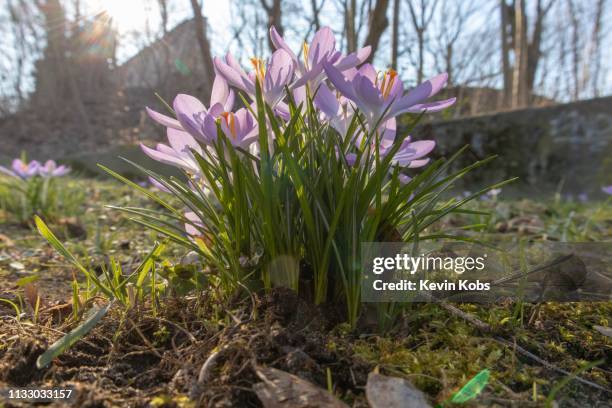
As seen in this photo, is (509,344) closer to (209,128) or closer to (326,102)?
(326,102)

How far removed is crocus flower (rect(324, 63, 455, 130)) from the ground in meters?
0.37

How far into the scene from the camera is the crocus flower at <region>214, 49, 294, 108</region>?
2.85 feet

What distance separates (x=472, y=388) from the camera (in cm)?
69

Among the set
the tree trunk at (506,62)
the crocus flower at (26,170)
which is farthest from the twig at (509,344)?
the tree trunk at (506,62)

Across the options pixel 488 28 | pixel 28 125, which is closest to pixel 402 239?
pixel 488 28

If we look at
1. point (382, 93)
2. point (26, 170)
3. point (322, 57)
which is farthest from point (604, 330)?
point (26, 170)

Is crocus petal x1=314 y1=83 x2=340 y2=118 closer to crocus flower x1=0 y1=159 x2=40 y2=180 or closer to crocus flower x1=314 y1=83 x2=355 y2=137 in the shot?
crocus flower x1=314 y1=83 x2=355 y2=137

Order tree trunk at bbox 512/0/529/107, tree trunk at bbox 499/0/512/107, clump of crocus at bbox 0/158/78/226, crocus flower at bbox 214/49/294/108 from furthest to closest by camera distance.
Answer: tree trunk at bbox 499/0/512/107 < tree trunk at bbox 512/0/529/107 < clump of crocus at bbox 0/158/78/226 < crocus flower at bbox 214/49/294/108

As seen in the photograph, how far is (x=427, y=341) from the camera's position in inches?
33.4

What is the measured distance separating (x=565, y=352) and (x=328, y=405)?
51cm

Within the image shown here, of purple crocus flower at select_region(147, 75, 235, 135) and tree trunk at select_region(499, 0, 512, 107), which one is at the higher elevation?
tree trunk at select_region(499, 0, 512, 107)

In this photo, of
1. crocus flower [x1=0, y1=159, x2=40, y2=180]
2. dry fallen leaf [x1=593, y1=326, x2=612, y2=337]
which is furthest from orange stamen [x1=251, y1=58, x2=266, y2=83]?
crocus flower [x1=0, y1=159, x2=40, y2=180]

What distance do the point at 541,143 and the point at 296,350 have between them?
489 centimetres

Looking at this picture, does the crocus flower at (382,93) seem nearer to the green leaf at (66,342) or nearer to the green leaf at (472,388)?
the green leaf at (472,388)
